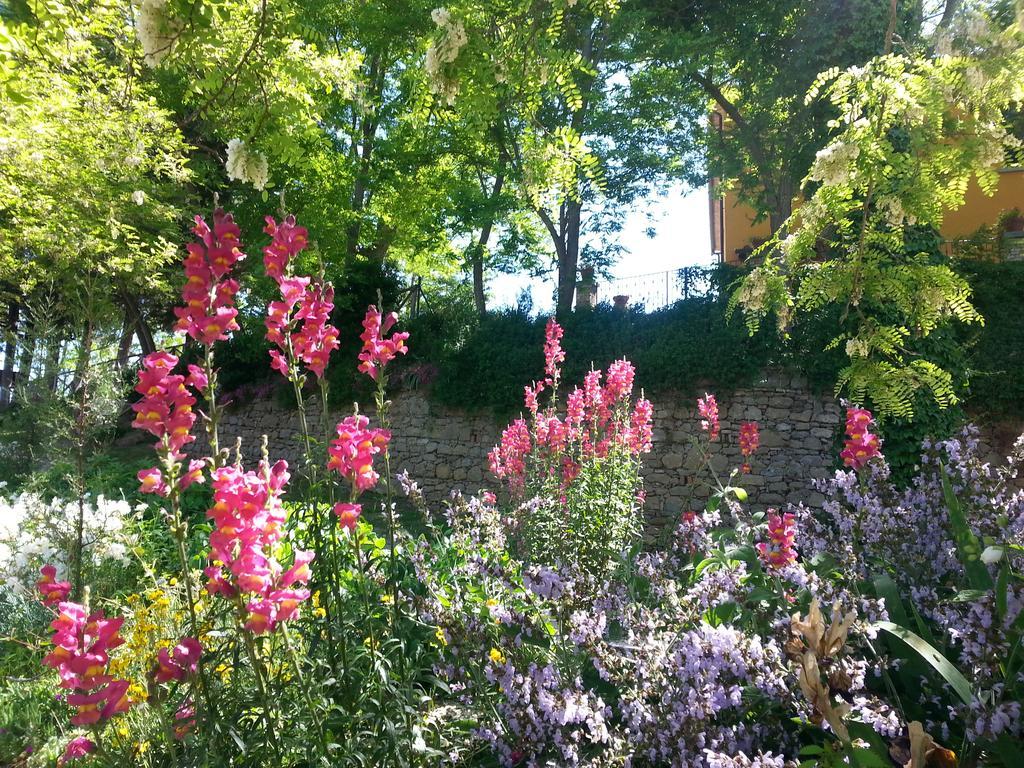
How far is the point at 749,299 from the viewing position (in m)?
3.20

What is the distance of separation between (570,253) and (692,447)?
576 cm

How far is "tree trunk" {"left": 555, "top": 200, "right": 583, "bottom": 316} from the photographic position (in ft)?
42.9

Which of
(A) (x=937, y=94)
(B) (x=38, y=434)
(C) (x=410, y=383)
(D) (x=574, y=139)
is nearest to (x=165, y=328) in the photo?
(B) (x=38, y=434)

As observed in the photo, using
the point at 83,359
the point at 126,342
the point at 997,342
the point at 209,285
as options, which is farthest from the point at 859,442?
the point at 126,342

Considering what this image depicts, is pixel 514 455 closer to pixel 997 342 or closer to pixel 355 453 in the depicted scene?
pixel 355 453

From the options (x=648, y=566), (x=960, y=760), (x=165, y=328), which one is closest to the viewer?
(x=960, y=760)

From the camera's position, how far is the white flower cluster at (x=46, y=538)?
4.25 metres

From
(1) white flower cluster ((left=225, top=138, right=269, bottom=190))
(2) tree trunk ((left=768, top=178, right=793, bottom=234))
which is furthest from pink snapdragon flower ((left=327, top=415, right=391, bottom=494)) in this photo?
(2) tree trunk ((left=768, top=178, right=793, bottom=234))

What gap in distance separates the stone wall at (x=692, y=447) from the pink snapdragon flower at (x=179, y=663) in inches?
216

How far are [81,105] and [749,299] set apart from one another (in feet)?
29.5

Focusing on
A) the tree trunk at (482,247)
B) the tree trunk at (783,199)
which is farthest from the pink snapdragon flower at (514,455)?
the tree trunk at (783,199)

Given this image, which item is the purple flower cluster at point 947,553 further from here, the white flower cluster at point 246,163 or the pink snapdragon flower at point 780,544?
the white flower cluster at point 246,163

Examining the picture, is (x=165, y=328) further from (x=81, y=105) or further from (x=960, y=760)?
(x=960, y=760)

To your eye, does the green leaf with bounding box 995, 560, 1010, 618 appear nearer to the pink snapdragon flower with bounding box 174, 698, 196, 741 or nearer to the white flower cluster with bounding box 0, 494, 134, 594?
the pink snapdragon flower with bounding box 174, 698, 196, 741
